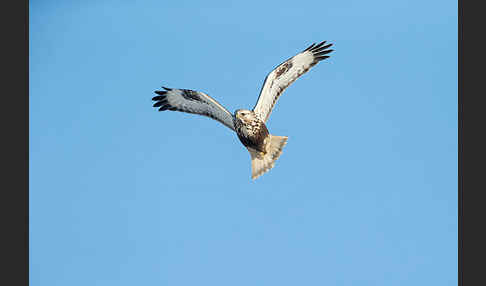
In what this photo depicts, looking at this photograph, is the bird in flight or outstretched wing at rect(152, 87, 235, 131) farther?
outstretched wing at rect(152, 87, 235, 131)

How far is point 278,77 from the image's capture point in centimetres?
839

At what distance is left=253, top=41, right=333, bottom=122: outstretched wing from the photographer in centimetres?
823

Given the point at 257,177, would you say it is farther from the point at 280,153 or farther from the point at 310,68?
the point at 310,68

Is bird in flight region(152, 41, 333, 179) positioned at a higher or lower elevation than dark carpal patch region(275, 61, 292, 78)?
lower

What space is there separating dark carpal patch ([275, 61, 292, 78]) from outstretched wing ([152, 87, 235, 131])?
34.0 inches

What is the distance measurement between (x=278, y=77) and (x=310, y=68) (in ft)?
1.81

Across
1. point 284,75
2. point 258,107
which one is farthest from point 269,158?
point 284,75

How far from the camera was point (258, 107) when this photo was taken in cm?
817

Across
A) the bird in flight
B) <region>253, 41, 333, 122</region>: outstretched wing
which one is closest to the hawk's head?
the bird in flight

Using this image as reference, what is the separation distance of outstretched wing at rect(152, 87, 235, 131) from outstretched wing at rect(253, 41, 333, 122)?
45 centimetres

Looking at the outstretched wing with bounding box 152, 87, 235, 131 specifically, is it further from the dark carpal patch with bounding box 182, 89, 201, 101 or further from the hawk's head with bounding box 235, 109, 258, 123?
the hawk's head with bounding box 235, 109, 258, 123

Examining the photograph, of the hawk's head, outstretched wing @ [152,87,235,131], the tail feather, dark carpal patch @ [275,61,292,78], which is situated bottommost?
the tail feather

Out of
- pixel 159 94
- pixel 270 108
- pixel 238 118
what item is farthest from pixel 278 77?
pixel 159 94

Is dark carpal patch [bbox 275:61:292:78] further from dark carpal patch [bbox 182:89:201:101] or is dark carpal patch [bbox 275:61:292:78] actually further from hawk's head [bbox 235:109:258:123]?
dark carpal patch [bbox 182:89:201:101]
